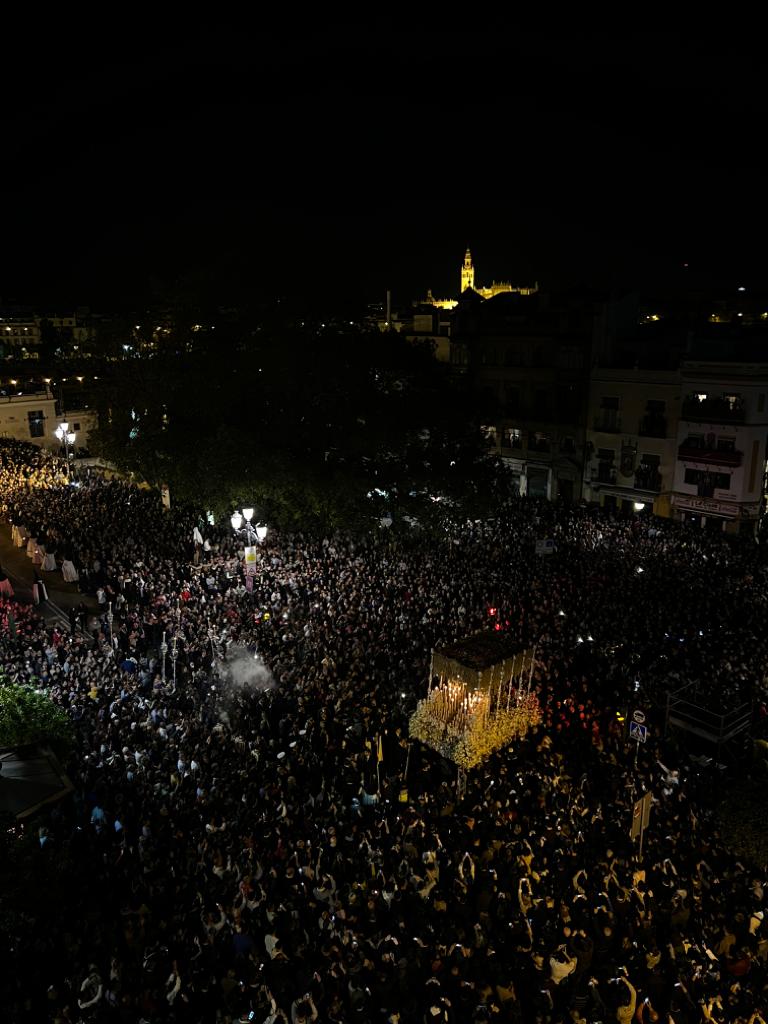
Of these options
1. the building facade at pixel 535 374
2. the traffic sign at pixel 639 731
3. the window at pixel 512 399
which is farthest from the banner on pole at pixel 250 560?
the window at pixel 512 399

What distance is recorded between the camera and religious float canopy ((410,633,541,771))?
13.8 meters

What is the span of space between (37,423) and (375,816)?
135ft

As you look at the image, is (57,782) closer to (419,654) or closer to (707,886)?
(419,654)

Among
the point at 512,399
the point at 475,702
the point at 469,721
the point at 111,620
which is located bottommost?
the point at 111,620

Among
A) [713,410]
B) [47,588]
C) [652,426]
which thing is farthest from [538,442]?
[47,588]

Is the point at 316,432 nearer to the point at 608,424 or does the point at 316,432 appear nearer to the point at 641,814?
the point at 641,814

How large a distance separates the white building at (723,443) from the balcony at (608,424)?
10.7 ft

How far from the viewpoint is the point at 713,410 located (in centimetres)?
3003

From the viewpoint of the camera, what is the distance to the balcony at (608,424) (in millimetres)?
33969

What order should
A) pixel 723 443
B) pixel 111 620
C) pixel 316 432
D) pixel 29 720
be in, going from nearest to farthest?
pixel 29 720 → pixel 111 620 → pixel 316 432 → pixel 723 443

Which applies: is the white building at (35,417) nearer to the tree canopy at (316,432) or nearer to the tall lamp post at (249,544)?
the tree canopy at (316,432)

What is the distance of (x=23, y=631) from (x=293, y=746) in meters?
9.86

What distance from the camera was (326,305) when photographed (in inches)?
980

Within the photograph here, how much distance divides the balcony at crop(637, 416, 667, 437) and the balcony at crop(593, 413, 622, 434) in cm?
113
